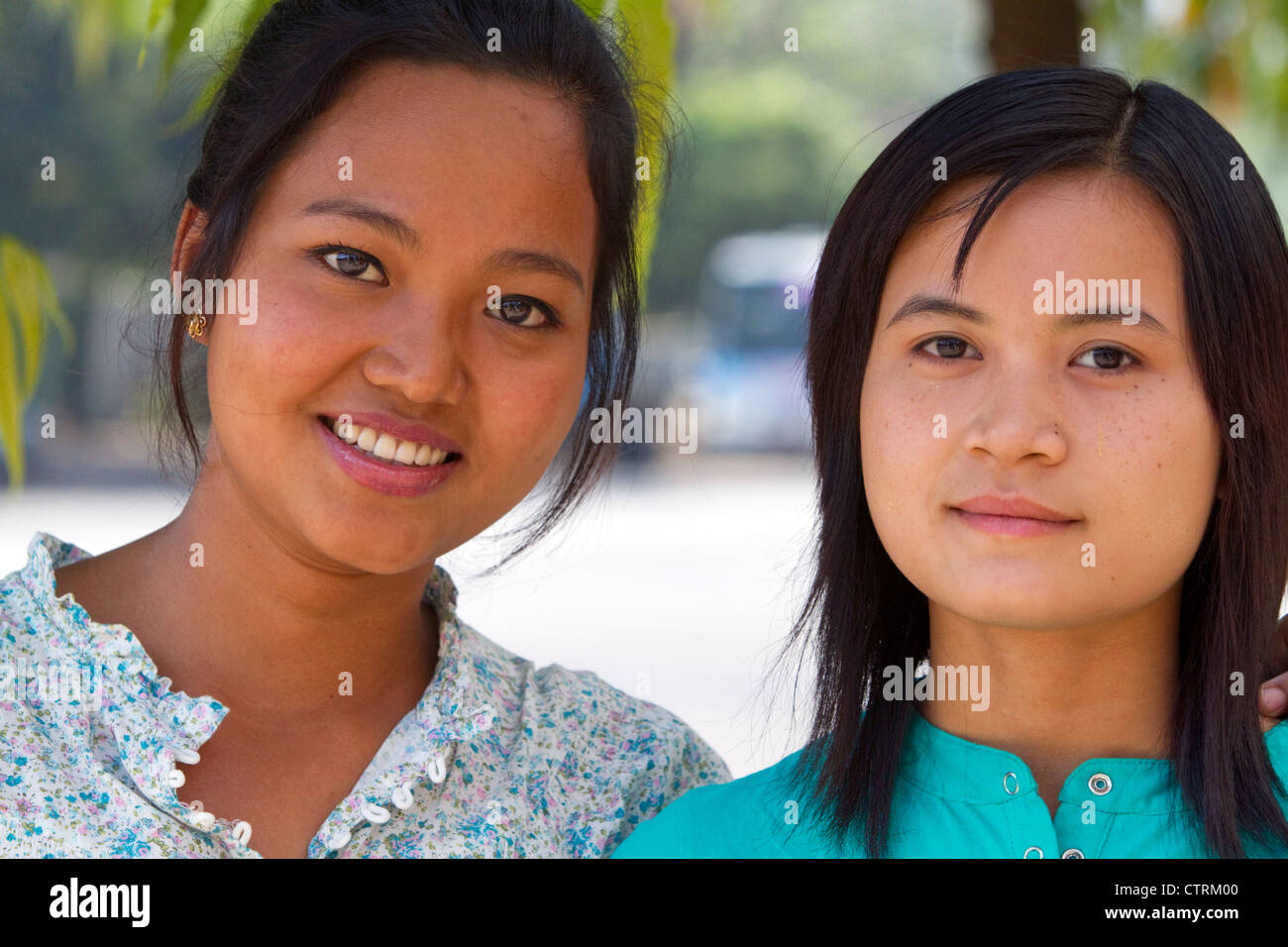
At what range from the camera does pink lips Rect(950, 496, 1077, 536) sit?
1552mm

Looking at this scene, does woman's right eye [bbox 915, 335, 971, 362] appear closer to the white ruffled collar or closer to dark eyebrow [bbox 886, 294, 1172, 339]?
dark eyebrow [bbox 886, 294, 1172, 339]

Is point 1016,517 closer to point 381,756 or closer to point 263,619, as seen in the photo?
point 381,756

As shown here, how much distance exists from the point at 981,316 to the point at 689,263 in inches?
685

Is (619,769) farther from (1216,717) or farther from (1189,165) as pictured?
(1189,165)

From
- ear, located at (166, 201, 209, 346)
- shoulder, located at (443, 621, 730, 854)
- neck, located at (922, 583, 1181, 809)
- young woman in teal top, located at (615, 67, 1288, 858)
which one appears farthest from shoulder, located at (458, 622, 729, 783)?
ear, located at (166, 201, 209, 346)

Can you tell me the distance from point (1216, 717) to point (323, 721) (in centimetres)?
106

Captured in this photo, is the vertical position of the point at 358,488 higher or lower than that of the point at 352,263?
lower

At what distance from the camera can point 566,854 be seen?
1870mm

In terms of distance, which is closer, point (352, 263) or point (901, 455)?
point (901, 455)

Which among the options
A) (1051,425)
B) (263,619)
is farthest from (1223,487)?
(263,619)

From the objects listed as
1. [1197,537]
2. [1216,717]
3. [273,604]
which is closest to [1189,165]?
[1197,537]

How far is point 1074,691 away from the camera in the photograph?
1707 mm

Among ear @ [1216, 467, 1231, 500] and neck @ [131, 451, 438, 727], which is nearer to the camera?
ear @ [1216, 467, 1231, 500]

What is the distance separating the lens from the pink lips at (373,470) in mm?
1770
